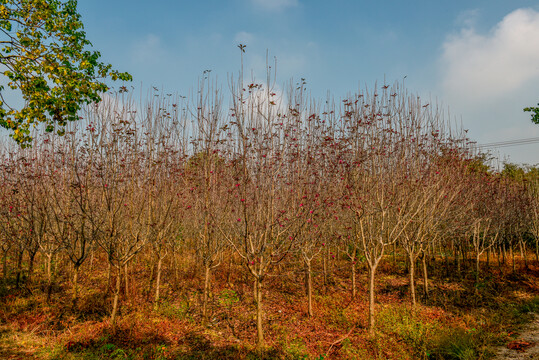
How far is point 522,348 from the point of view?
25.4 ft

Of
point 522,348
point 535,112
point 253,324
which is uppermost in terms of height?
point 535,112

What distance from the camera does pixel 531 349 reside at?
7.63 m

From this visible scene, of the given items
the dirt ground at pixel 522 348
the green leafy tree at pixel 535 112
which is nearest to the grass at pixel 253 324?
the dirt ground at pixel 522 348

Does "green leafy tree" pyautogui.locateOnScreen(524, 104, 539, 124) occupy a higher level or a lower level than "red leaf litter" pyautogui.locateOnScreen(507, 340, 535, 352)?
higher

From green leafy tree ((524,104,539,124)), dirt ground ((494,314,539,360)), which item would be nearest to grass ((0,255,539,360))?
dirt ground ((494,314,539,360))

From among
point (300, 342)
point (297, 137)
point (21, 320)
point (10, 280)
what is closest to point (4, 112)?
point (21, 320)

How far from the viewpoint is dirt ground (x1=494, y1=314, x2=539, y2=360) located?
7289 millimetres

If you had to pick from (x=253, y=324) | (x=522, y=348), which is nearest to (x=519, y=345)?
(x=522, y=348)

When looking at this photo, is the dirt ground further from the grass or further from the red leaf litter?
the grass

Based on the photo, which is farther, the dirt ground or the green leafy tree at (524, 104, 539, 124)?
the green leafy tree at (524, 104, 539, 124)

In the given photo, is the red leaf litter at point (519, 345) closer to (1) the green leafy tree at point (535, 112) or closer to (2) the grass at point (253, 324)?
(2) the grass at point (253, 324)

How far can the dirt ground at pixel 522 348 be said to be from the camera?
7.29 metres

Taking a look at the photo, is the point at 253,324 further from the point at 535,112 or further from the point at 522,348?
the point at 535,112

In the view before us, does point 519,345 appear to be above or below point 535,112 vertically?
below
